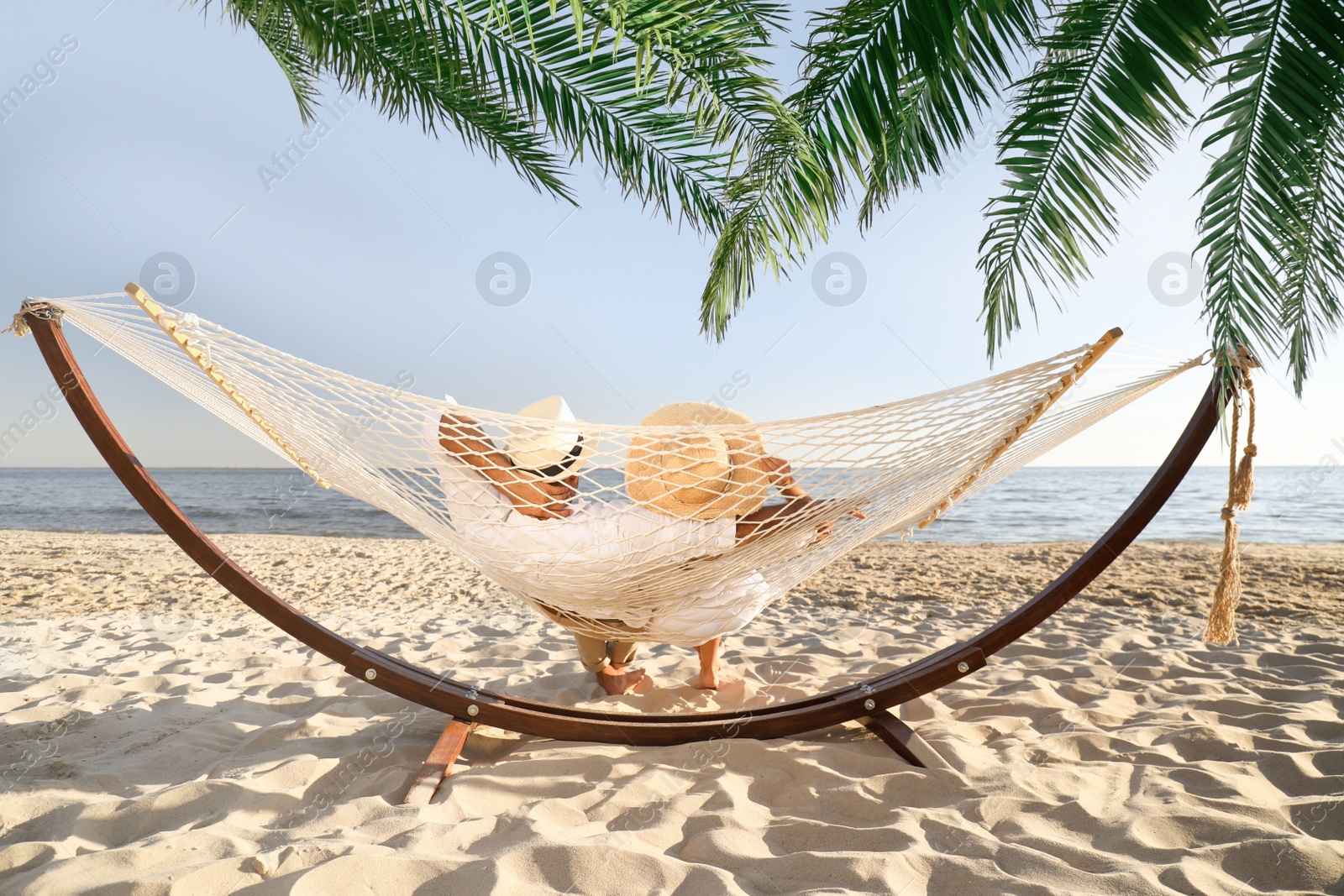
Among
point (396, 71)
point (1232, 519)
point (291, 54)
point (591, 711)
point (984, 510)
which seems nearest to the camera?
point (1232, 519)

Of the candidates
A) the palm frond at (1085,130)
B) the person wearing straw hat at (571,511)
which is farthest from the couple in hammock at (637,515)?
the palm frond at (1085,130)

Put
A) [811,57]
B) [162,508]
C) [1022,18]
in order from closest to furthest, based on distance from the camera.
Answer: [162,508], [1022,18], [811,57]

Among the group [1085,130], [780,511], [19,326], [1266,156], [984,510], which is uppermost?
[1085,130]

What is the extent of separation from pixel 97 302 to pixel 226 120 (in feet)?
34.0

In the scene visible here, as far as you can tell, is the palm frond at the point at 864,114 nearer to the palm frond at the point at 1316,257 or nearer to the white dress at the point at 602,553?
the palm frond at the point at 1316,257

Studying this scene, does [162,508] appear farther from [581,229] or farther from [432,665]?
[581,229]

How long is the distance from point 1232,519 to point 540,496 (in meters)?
1.41

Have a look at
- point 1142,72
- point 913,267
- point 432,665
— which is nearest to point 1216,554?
point 913,267

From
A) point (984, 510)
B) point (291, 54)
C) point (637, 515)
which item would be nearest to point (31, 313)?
point (637, 515)

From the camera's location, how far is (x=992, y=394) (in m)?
1.29

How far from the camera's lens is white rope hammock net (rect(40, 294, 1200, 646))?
126 centimetres

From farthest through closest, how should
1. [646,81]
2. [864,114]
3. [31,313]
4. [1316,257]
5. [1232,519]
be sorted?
[864,114] < [646,81] < [1316,257] < [1232,519] < [31,313]

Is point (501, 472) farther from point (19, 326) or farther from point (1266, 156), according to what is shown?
point (1266, 156)

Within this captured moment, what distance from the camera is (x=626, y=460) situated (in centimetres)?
139
